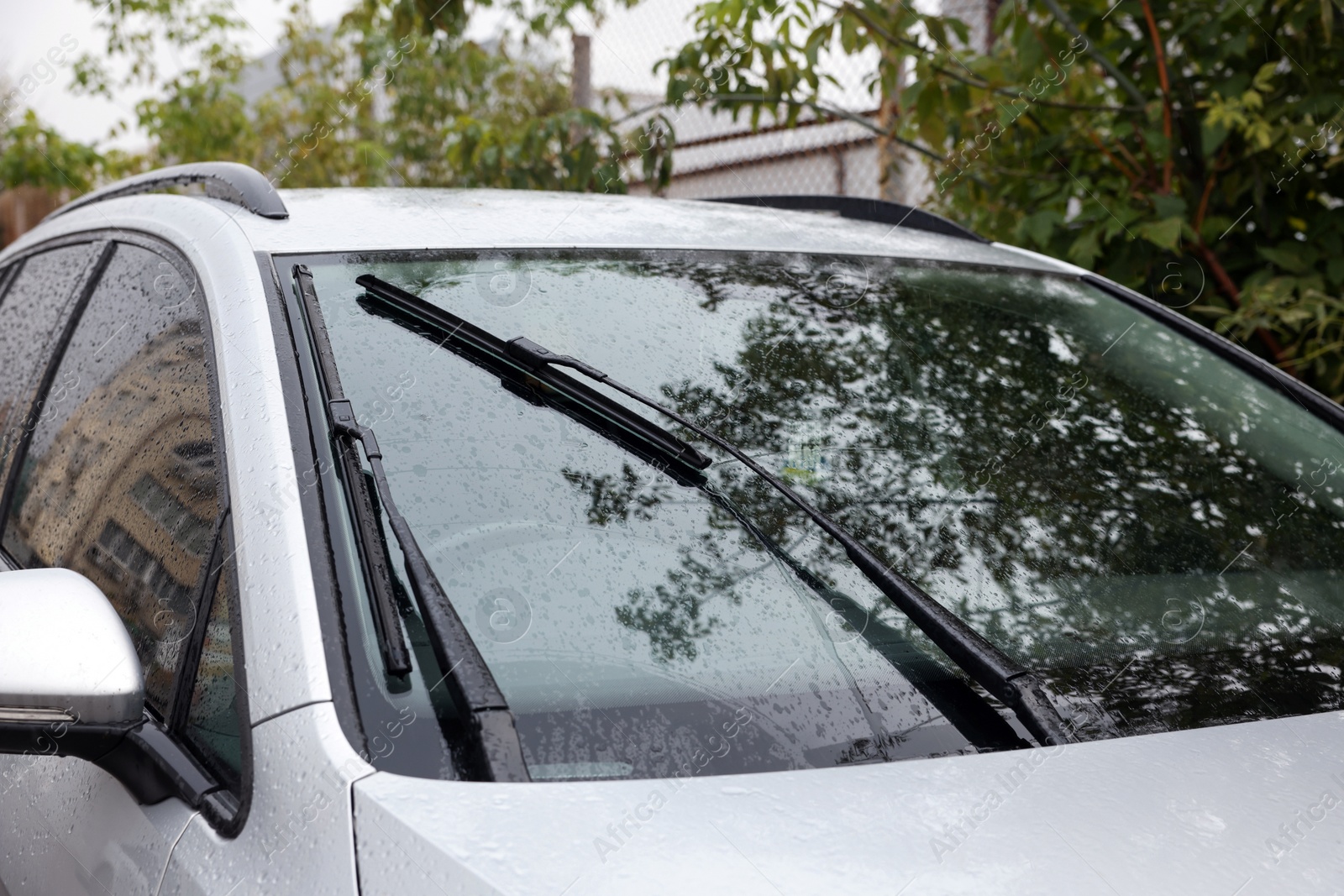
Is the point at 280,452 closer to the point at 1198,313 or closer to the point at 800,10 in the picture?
the point at 800,10

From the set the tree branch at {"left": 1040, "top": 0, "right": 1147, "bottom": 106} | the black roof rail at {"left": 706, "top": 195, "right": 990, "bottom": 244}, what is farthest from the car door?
the tree branch at {"left": 1040, "top": 0, "right": 1147, "bottom": 106}

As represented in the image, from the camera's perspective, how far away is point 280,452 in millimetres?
1181

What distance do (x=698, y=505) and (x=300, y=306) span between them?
1.81 ft

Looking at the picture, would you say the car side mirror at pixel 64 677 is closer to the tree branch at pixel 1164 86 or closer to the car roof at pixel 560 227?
the car roof at pixel 560 227

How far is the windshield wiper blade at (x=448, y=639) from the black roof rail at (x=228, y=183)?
18.5 inches

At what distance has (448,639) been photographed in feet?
3.46

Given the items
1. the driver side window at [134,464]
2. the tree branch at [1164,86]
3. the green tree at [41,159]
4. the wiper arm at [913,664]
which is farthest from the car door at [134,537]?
the green tree at [41,159]

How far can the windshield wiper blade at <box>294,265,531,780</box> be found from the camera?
0.97 m

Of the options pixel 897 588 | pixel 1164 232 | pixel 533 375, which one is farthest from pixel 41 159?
pixel 897 588

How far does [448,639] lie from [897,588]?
49 centimetres

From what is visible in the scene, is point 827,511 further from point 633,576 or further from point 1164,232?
point 1164,232

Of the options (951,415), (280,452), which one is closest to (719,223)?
(951,415)

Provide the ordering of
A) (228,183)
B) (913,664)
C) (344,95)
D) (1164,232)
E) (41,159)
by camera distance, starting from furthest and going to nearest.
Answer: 1. (41,159)
2. (344,95)
3. (1164,232)
4. (228,183)
5. (913,664)

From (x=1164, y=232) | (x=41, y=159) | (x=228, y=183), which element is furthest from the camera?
(x=41, y=159)
